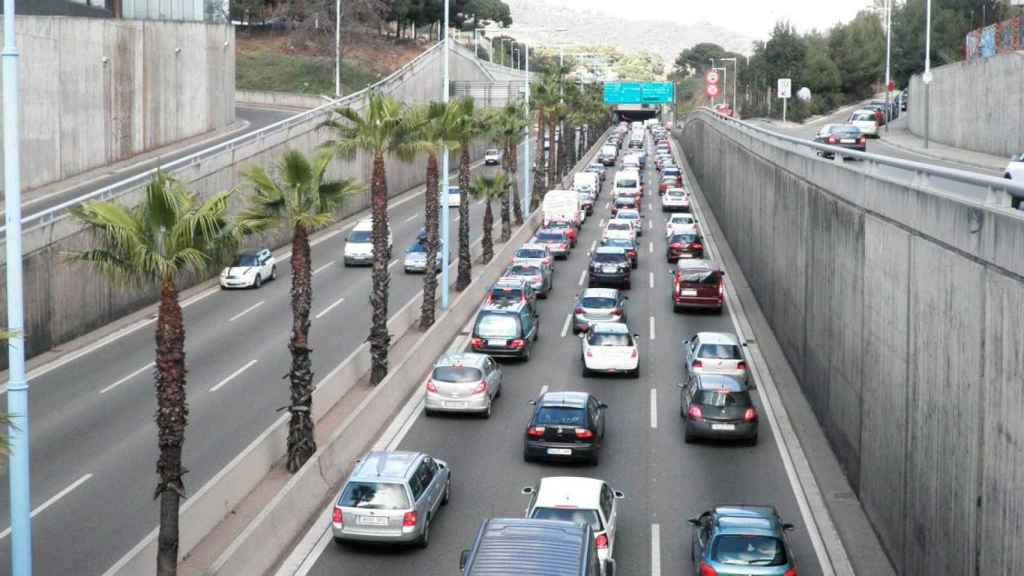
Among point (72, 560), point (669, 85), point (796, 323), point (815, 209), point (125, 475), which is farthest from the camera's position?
point (669, 85)

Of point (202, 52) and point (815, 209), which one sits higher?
point (202, 52)

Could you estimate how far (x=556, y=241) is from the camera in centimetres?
5428

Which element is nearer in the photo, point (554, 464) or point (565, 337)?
point (554, 464)

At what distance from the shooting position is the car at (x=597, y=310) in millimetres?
37844

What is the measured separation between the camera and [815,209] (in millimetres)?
30219

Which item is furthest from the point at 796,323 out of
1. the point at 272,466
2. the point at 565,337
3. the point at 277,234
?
the point at 277,234

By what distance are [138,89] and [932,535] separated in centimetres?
5092

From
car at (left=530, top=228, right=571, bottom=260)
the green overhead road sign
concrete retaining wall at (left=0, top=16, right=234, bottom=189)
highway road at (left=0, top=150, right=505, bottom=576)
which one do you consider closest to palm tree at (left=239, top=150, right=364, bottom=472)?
highway road at (left=0, top=150, right=505, bottom=576)

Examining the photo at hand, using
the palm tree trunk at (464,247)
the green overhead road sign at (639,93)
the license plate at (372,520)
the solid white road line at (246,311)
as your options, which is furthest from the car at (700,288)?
the green overhead road sign at (639,93)

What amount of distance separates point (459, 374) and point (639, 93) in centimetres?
12814

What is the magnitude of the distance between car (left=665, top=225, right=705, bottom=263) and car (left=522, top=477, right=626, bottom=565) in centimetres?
3239

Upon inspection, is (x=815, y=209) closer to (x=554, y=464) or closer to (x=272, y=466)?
(x=554, y=464)

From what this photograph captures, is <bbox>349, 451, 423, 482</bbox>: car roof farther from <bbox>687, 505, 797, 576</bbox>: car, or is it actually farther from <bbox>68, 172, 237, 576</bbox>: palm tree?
<bbox>687, 505, 797, 576</bbox>: car

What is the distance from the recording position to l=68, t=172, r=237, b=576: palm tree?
1714cm
